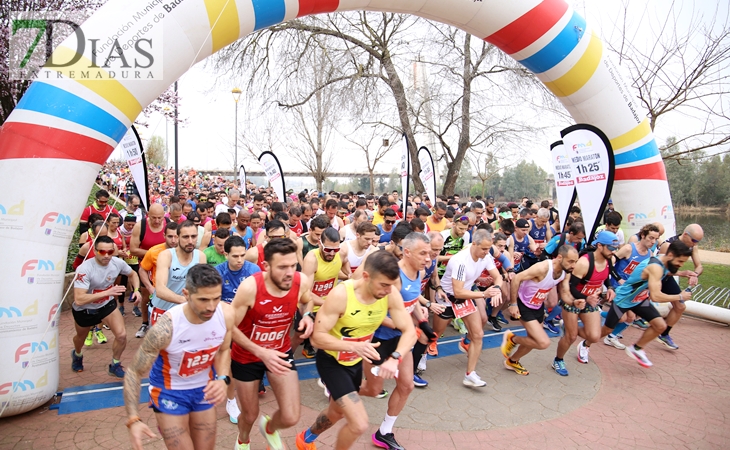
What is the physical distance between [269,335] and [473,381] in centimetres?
284

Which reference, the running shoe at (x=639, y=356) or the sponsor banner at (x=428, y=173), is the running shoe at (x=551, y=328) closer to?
the running shoe at (x=639, y=356)

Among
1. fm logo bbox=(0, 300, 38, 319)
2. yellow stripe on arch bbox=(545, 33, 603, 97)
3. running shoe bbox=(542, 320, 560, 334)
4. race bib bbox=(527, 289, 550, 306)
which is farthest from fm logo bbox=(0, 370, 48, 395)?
yellow stripe on arch bbox=(545, 33, 603, 97)

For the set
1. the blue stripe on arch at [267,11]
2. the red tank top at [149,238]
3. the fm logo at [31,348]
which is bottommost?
the fm logo at [31,348]

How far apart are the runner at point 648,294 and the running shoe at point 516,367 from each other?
151 centimetres

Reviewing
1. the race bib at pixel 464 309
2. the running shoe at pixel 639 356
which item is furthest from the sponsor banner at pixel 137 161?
the running shoe at pixel 639 356

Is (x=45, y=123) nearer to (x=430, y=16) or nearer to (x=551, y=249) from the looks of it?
(x=430, y=16)

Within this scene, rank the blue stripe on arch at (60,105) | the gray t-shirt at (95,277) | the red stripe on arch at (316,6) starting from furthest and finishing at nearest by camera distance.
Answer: the red stripe on arch at (316,6) < the gray t-shirt at (95,277) < the blue stripe on arch at (60,105)

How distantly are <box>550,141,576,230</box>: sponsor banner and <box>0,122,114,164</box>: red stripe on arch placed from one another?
657 cm

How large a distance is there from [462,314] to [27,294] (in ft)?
15.3

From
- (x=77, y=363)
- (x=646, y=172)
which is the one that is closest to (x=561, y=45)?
(x=646, y=172)

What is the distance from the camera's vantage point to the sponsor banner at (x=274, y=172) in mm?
10000

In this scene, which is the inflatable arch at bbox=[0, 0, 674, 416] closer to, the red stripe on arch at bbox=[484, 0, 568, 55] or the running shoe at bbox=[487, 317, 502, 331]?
the red stripe on arch at bbox=[484, 0, 568, 55]

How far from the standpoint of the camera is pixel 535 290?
18.9ft

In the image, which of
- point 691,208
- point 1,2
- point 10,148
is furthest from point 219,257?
point 691,208
